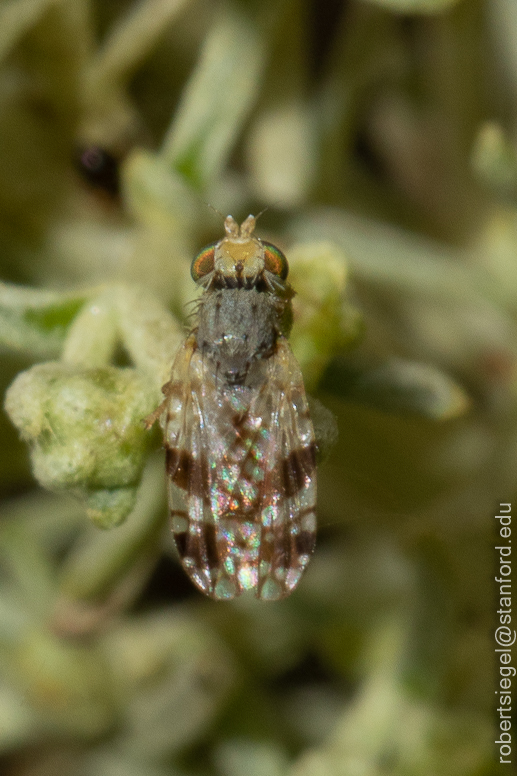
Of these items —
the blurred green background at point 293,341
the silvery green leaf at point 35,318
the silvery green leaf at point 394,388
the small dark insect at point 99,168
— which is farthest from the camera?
the small dark insect at point 99,168

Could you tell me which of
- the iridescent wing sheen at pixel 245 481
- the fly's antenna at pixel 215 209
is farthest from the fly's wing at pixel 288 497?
the fly's antenna at pixel 215 209

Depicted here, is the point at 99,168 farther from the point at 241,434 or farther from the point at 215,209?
the point at 241,434

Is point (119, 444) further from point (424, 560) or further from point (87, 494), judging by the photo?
point (424, 560)

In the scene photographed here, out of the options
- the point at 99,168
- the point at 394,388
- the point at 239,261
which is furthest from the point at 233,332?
the point at 99,168

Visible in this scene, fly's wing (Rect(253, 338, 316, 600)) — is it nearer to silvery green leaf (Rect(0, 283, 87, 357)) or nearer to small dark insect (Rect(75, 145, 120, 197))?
silvery green leaf (Rect(0, 283, 87, 357))

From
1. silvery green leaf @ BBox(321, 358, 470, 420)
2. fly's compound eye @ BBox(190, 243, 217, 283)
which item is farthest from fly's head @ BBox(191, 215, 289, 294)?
silvery green leaf @ BBox(321, 358, 470, 420)

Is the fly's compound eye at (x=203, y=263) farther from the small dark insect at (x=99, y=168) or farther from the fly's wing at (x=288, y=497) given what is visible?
the small dark insect at (x=99, y=168)
